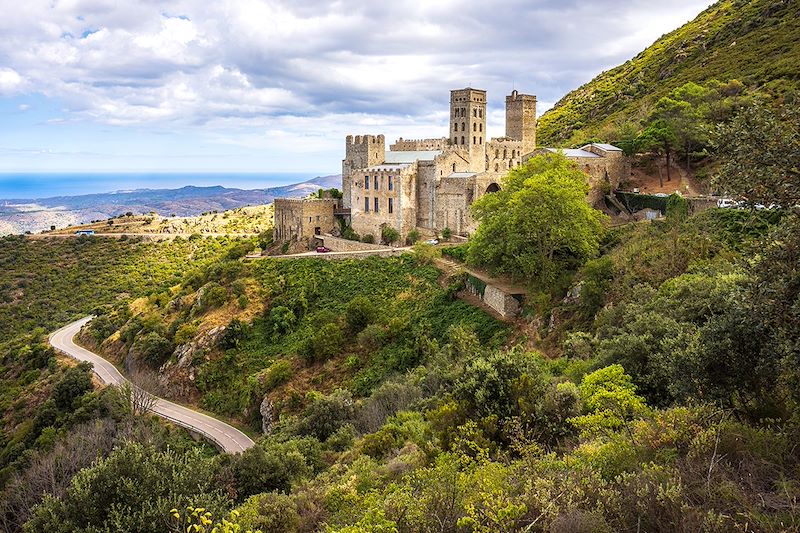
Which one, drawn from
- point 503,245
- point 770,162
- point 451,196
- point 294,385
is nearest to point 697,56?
point 451,196

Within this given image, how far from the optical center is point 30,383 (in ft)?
146

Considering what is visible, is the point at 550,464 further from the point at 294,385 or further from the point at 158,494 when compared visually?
the point at 294,385

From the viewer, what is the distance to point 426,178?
47312 mm

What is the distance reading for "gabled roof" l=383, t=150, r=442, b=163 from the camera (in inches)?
1913

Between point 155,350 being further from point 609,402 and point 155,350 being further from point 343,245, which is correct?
point 609,402

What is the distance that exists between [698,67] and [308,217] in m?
56.5

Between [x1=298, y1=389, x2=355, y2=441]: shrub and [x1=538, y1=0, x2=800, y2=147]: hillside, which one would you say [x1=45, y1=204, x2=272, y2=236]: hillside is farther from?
[x1=298, y1=389, x2=355, y2=441]: shrub

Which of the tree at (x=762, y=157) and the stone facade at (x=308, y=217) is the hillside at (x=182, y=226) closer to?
the stone facade at (x=308, y=217)

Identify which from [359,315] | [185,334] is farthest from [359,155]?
[185,334]

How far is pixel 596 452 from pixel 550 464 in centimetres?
103

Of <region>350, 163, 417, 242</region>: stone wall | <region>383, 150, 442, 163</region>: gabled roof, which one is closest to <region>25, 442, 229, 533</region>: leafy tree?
<region>350, 163, 417, 242</region>: stone wall

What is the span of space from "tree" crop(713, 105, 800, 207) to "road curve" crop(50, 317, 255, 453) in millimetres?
26370

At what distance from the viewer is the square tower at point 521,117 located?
63.5m

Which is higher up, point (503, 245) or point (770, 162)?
point (770, 162)
